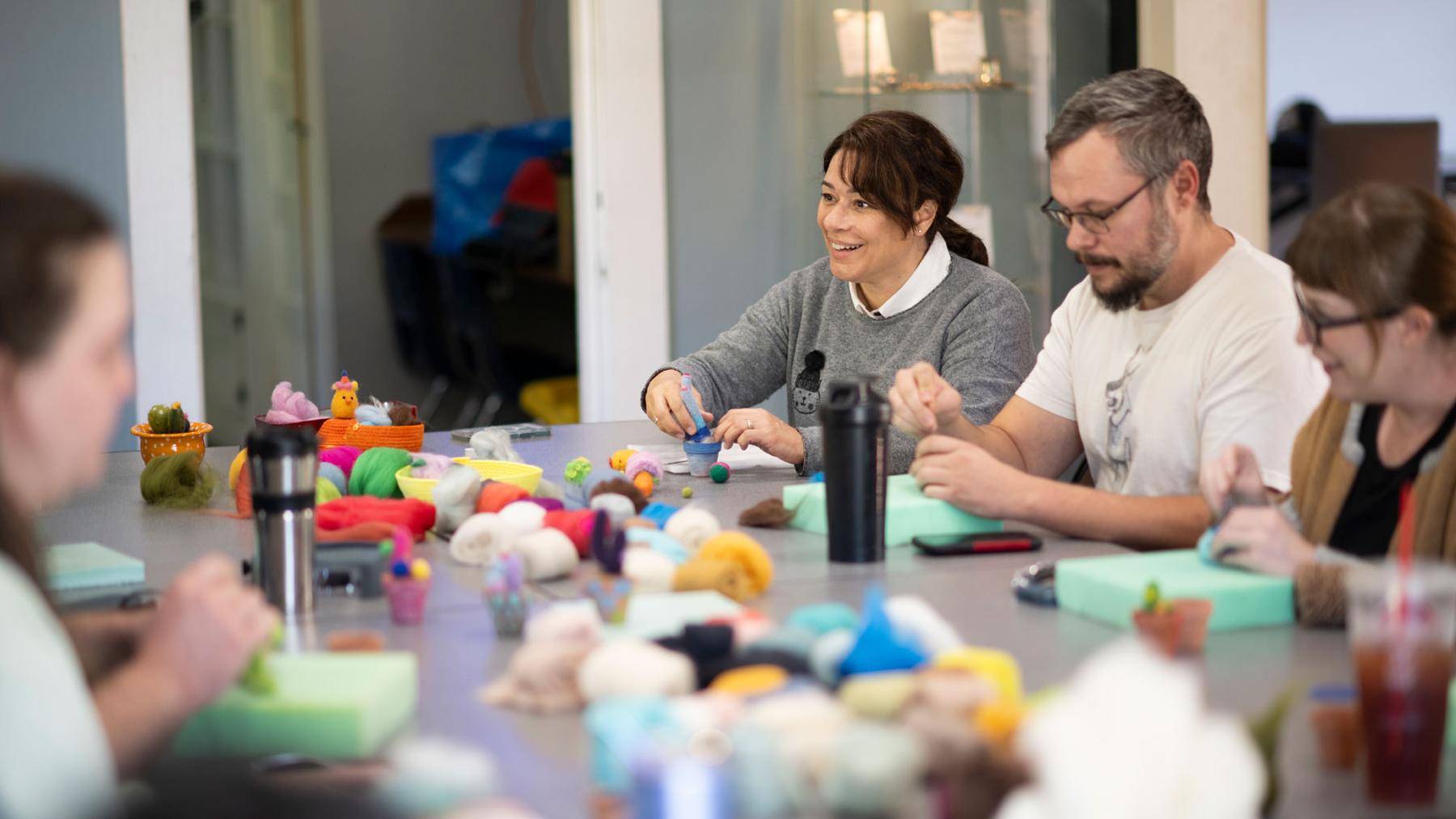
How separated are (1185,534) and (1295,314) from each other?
1.12 ft

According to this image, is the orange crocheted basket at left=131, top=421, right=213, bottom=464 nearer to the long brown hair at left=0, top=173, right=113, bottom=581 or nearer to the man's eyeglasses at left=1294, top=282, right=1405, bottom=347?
the long brown hair at left=0, top=173, right=113, bottom=581

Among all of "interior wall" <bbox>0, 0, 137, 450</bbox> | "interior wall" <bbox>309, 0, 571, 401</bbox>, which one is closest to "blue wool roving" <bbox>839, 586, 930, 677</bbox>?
"interior wall" <bbox>0, 0, 137, 450</bbox>

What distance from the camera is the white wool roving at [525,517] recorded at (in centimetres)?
169

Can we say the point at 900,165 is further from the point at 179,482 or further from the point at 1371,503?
the point at 179,482

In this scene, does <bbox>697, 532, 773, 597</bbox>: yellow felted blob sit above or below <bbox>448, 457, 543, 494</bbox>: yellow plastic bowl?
below

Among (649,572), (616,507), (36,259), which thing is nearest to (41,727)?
(36,259)

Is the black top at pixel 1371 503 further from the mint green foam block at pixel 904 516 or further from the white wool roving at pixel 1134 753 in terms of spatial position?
the white wool roving at pixel 1134 753

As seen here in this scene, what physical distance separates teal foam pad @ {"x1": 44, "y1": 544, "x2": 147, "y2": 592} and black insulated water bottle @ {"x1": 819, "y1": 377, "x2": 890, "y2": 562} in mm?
774

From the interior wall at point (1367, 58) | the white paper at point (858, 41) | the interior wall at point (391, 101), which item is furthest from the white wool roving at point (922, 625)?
the interior wall at point (1367, 58)

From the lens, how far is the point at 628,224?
14.0ft

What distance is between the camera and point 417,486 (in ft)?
6.52

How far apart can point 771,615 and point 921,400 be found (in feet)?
2.24

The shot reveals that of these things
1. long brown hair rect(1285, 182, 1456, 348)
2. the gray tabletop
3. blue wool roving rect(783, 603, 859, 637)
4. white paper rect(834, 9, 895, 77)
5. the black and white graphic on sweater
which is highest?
white paper rect(834, 9, 895, 77)

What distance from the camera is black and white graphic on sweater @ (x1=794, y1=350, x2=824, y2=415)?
283 centimetres
